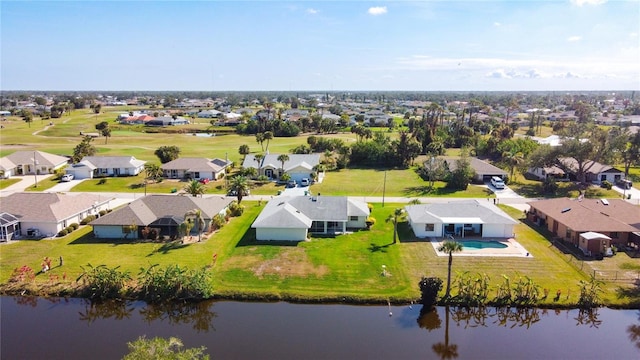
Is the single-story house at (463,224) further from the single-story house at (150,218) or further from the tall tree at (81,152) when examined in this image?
the tall tree at (81,152)

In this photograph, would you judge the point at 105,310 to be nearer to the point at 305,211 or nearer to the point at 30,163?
the point at 305,211

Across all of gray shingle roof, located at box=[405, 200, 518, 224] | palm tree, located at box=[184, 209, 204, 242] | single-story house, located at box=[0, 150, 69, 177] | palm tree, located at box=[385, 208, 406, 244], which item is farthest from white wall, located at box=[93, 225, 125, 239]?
single-story house, located at box=[0, 150, 69, 177]

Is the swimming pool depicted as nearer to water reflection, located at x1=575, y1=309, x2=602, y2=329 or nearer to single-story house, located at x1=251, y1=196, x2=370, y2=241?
single-story house, located at x1=251, y1=196, x2=370, y2=241

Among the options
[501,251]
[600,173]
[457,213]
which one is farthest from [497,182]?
[501,251]

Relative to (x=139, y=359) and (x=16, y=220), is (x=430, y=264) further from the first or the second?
(x=16, y=220)

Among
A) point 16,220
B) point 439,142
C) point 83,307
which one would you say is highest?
point 439,142

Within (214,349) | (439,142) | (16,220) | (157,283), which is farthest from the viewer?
(439,142)

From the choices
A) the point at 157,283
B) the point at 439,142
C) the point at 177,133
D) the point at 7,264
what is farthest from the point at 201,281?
the point at 177,133
